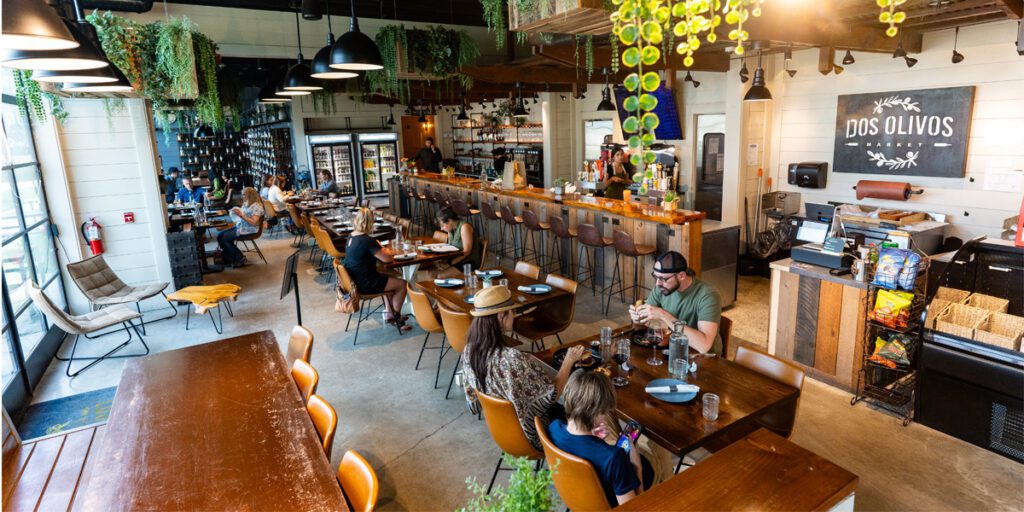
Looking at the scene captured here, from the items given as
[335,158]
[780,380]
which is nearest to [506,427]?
[780,380]

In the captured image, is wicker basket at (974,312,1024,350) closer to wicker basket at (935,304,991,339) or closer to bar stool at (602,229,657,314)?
wicker basket at (935,304,991,339)

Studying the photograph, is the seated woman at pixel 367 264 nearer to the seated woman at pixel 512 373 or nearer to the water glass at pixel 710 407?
the seated woman at pixel 512 373

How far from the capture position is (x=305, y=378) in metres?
3.20

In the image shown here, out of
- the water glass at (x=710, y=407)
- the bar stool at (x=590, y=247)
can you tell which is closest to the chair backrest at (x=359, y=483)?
the water glass at (x=710, y=407)

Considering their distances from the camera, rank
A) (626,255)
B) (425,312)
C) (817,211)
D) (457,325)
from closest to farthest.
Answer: (457,325) → (425,312) → (626,255) → (817,211)

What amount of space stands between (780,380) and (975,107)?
207 inches

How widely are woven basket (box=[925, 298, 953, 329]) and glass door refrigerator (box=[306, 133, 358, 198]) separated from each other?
1313 centimetres

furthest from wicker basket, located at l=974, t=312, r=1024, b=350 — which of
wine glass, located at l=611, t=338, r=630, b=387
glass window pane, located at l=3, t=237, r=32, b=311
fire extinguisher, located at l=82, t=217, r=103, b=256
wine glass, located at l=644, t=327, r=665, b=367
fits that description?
fire extinguisher, located at l=82, t=217, r=103, b=256

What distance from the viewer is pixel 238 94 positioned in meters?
7.86

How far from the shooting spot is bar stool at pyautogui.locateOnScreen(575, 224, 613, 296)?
6625mm

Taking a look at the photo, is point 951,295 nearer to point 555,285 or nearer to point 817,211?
point 555,285

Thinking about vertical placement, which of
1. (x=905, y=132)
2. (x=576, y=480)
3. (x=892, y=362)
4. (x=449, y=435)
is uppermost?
(x=905, y=132)

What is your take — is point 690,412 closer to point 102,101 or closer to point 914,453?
point 914,453

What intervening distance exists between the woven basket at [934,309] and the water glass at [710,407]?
2189 millimetres
